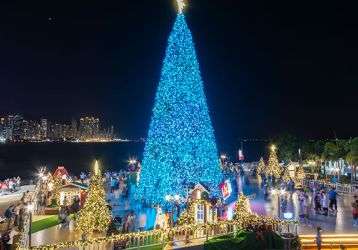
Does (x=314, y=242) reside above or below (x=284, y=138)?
below

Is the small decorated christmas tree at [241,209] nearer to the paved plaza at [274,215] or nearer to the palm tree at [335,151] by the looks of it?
the paved plaza at [274,215]

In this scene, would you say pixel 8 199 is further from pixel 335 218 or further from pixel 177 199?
pixel 335 218

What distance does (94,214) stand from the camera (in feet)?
52.9

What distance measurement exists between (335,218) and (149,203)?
948 centimetres

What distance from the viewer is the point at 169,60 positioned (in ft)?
82.3

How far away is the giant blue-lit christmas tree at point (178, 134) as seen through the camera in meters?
23.8

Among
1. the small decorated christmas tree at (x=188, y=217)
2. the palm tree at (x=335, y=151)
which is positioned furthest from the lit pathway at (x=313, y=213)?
the palm tree at (x=335, y=151)

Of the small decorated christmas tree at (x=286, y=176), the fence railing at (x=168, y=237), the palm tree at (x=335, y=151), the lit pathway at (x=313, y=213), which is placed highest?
the palm tree at (x=335, y=151)

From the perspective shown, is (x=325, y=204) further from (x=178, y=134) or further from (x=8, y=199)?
(x=8, y=199)

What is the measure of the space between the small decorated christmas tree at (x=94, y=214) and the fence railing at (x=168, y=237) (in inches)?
73.4

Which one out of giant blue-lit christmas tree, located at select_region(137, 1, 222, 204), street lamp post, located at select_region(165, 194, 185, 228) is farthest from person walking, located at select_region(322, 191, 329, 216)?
street lamp post, located at select_region(165, 194, 185, 228)

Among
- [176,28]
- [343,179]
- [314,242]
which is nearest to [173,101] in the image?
[176,28]

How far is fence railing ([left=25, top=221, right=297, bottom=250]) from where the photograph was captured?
1345 cm

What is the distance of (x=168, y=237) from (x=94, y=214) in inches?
122
